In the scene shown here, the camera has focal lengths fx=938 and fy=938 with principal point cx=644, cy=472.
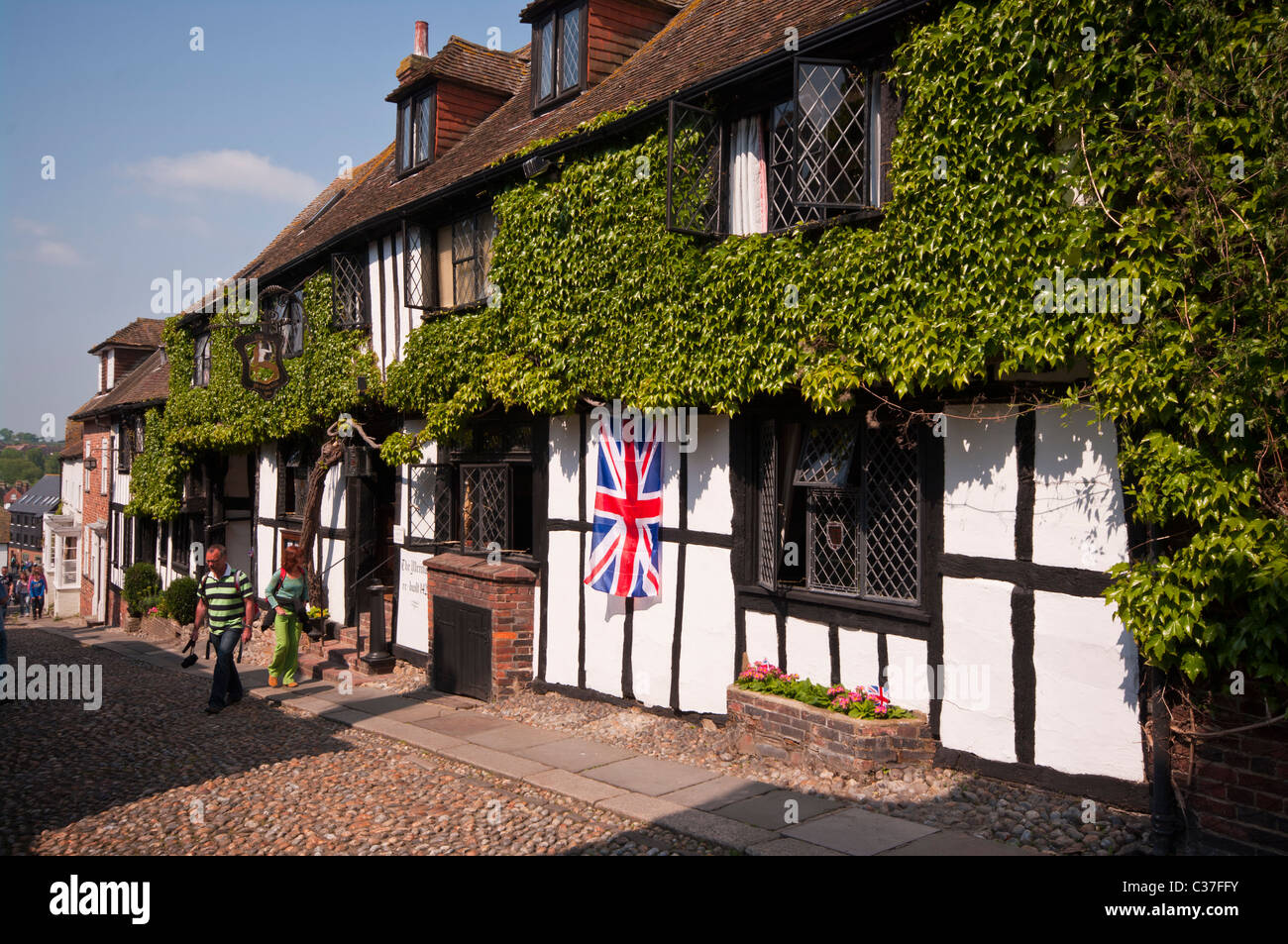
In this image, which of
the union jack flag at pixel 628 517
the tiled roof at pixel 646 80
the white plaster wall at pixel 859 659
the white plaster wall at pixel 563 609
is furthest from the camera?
the white plaster wall at pixel 563 609

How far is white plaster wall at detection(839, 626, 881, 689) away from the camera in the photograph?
750 cm

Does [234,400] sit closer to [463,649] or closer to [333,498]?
[333,498]

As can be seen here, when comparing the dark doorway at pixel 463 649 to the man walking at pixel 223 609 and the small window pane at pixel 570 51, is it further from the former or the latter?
the small window pane at pixel 570 51

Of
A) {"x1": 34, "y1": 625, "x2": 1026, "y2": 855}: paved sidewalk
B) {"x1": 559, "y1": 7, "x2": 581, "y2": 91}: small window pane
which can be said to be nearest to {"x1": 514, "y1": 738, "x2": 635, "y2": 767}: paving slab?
{"x1": 34, "y1": 625, "x2": 1026, "y2": 855}: paved sidewalk

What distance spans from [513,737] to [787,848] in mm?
4101

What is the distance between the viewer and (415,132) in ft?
52.4

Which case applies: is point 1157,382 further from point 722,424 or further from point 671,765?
point 671,765

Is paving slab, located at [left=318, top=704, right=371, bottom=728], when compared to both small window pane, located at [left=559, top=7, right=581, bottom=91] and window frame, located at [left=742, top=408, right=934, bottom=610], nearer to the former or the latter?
window frame, located at [left=742, top=408, right=934, bottom=610]

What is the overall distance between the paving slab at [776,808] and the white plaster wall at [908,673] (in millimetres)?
1001

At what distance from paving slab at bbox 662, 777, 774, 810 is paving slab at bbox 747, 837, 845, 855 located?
84 centimetres

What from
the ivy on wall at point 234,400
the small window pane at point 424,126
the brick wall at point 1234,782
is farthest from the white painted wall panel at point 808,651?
the small window pane at point 424,126

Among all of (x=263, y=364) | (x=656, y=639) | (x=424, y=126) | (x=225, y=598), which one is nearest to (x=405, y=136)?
(x=424, y=126)

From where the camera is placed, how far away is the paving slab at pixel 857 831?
589cm
